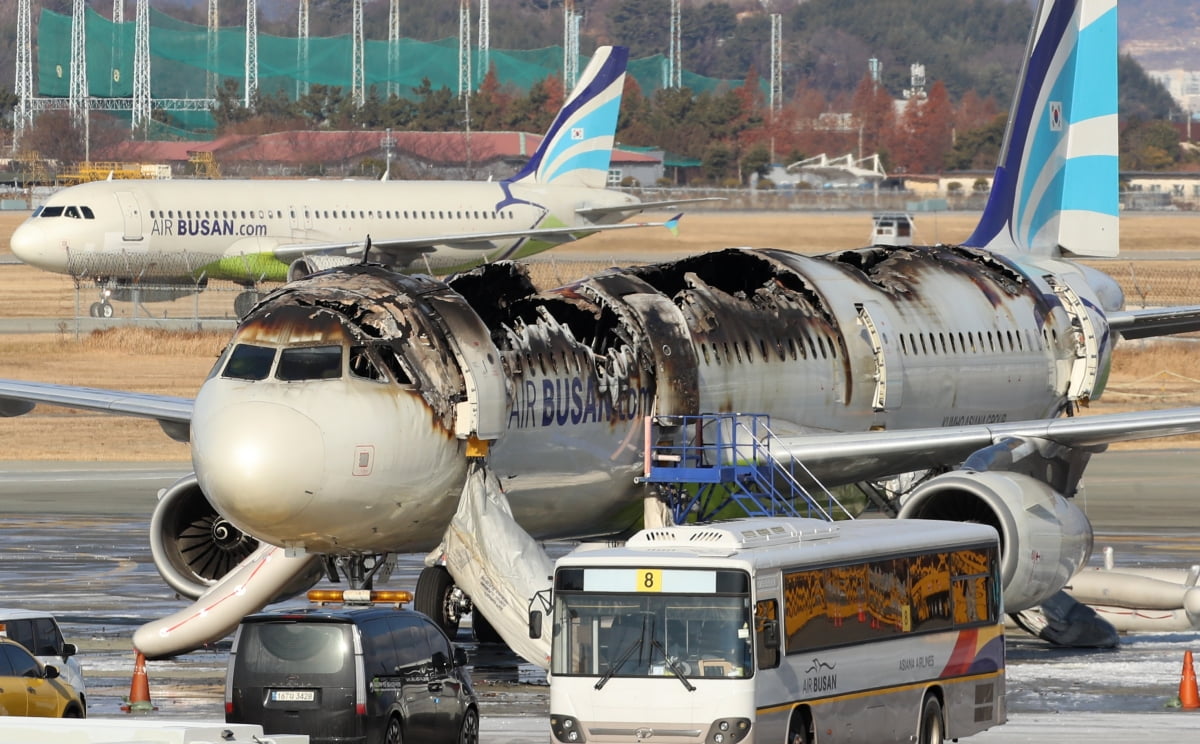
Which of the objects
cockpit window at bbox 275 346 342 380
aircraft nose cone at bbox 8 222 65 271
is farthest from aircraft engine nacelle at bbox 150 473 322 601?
aircraft nose cone at bbox 8 222 65 271

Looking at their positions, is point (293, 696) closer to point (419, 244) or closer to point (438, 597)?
point (438, 597)

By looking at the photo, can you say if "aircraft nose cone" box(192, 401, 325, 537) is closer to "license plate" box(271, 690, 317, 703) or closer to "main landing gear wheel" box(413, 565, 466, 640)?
"license plate" box(271, 690, 317, 703)

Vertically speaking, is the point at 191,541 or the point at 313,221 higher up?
the point at 313,221

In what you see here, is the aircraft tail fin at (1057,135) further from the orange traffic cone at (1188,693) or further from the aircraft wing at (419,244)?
the aircraft wing at (419,244)

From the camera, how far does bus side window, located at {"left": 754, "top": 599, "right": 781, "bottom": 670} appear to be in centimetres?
1758

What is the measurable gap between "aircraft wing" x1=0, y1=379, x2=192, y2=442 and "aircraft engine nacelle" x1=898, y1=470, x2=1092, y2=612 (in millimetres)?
9733

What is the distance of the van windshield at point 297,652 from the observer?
62.1ft

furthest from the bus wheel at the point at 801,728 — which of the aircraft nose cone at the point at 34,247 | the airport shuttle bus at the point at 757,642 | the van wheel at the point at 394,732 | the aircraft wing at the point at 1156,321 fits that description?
the aircraft nose cone at the point at 34,247

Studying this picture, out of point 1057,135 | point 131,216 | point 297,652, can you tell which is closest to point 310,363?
point 297,652

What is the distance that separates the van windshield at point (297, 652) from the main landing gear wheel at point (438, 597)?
796 centimetres

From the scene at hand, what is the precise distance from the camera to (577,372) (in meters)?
24.2

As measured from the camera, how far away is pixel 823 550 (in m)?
19.3

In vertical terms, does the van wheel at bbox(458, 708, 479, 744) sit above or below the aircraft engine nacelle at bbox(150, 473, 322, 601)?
below

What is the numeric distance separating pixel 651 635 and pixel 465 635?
39.3ft
